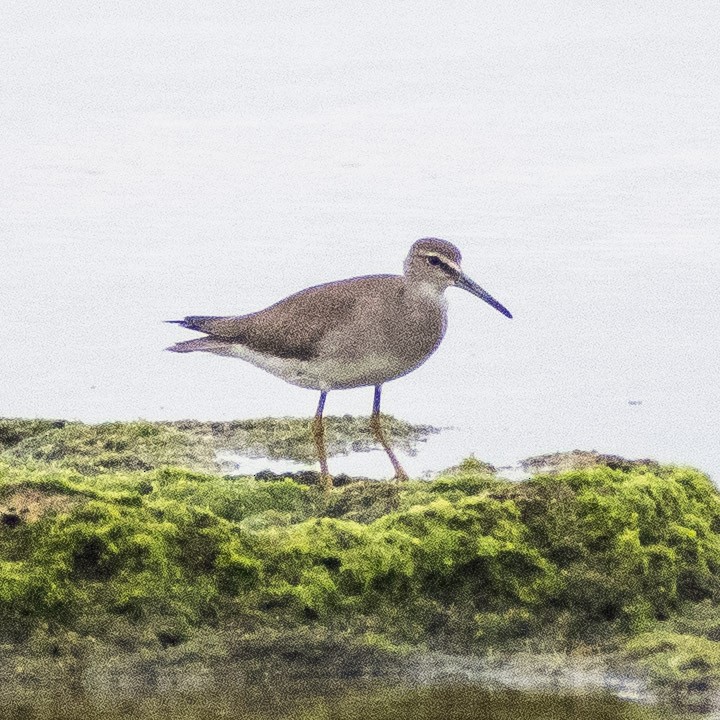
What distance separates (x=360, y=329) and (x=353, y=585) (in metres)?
3.88

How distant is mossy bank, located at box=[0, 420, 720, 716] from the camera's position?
22.1 feet

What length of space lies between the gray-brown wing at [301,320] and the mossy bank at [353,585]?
10.7 ft

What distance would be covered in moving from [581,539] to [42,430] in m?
5.67

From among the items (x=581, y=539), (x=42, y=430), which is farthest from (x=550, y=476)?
(x=42, y=430)

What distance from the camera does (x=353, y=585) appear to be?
7.10 meters

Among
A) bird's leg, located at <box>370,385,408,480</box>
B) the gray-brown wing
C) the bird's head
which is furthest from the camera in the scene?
the bird's head

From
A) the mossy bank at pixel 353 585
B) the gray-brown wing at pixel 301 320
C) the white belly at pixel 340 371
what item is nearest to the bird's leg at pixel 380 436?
the white belly at pixel 340 371

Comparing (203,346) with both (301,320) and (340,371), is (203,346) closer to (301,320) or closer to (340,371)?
(301,320)

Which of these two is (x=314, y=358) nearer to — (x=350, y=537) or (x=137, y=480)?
(x=137, y=480)

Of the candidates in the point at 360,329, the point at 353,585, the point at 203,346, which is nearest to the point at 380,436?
the point at 360,329

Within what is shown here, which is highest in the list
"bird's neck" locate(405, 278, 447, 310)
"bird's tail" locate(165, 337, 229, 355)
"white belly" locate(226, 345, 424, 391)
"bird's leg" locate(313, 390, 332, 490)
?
"bird's neck" locate(405, 278, 447, 310)

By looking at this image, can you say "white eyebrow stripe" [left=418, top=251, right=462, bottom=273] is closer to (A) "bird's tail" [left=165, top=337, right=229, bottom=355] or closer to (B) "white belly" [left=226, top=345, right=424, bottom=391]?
(B) "white belly" [left=226, top=345, right=424, bottom=391]

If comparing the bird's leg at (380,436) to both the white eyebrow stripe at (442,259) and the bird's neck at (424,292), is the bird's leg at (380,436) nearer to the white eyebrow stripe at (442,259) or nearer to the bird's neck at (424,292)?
the bird's neck at (424,292)

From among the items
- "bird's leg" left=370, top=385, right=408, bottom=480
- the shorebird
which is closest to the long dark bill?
the shorebird
